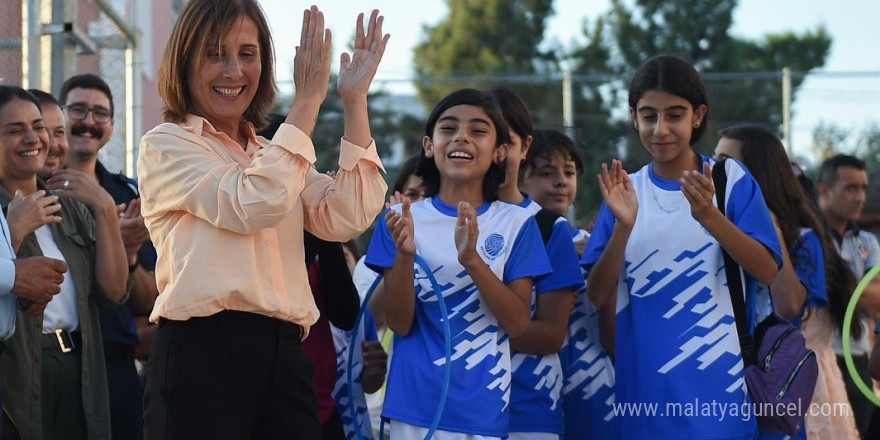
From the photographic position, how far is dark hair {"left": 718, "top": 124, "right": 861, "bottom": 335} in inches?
193

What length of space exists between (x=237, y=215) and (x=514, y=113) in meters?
2.12

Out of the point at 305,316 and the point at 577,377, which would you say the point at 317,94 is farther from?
the point at 577,377

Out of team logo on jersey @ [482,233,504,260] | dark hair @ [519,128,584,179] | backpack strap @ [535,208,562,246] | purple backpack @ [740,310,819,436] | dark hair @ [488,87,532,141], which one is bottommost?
purple backpack @ [740,310,819,436]

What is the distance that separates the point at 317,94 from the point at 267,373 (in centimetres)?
71

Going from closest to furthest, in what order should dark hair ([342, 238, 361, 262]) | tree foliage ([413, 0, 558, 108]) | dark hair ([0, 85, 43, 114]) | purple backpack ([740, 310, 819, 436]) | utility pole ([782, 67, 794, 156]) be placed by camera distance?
purple backpack ([740, 310, 819, 436]) < dark hair ([0, 85, 43, 114]) < dark hair ([342, 238, 361, 262]) < utility pole ([782, 67, 794, 156]) < tree foliage ([413, 0, 558, 108])

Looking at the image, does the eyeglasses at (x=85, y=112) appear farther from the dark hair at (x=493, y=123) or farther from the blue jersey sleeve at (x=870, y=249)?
A: the blue jersey sleeve at (x=870, y=249)

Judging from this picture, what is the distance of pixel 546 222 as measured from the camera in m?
4.35

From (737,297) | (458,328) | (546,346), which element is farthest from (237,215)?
(737,297)

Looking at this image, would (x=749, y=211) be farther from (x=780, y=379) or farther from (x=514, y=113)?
(x=514, y=113)

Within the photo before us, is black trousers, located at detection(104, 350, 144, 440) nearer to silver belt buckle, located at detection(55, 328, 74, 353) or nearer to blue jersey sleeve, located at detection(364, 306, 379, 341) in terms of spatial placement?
silver belt buckle, located at detection(55, 328, 74, 353)

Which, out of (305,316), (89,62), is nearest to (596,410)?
(305,316)

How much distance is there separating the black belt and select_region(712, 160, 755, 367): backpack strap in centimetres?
242

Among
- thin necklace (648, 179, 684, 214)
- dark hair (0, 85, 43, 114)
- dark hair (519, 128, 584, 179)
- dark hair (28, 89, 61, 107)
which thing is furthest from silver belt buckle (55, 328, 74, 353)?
thin necklace (648, 179, 684, 214)

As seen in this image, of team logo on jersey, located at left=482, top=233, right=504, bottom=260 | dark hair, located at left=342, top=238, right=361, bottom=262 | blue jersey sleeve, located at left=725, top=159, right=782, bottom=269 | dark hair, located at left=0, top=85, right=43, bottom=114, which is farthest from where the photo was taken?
dark hair, located at left=342, top=238, right=361, bottom=262
